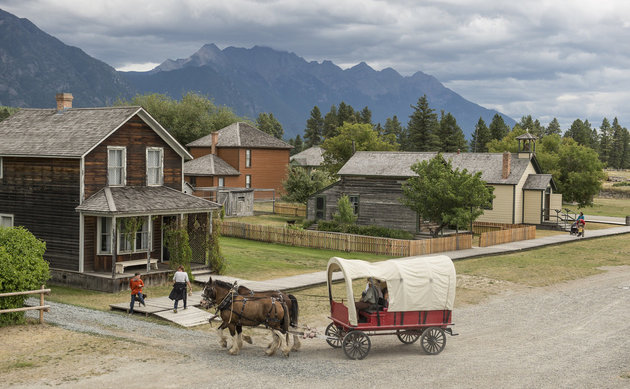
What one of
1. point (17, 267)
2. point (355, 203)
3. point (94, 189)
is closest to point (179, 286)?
point (17, 267)

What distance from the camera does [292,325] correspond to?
18.2m

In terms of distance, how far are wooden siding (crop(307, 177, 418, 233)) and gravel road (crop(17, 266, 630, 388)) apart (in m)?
23.1

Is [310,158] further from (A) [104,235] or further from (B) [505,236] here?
(A) [104,235]

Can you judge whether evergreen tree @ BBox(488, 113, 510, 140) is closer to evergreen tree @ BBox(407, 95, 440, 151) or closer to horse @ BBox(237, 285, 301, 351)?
evergreen tree @ BBox(407, 95, 440, 151)

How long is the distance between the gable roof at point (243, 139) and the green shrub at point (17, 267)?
51.0 m

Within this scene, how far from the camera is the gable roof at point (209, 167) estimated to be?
2628 inches

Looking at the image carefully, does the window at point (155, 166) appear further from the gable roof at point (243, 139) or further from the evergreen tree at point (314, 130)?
the evergreen tree at point (314, 130)

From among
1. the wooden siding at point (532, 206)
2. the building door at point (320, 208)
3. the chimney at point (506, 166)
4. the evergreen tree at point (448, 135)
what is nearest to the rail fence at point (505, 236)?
the wooden siding at point (532, 206)

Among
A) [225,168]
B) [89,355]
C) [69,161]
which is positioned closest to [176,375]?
[89,355]

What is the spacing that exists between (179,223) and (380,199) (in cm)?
2140

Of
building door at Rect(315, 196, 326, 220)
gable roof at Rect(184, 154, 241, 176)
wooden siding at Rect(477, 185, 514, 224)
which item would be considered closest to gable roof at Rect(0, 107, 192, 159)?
building door at Rect(315, 196, 326, 220)

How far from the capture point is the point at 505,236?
4631cm

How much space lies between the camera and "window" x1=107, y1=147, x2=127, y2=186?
30.1 m

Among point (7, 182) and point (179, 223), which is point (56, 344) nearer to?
point (179, 223)
